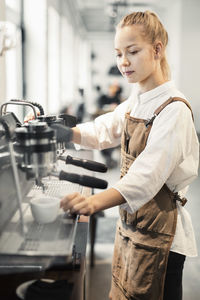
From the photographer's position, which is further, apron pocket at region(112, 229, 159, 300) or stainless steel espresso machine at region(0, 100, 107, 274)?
apron pocket at region(112, 229, 159, 300)

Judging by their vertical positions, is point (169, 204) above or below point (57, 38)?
below

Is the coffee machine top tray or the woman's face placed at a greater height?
the woman's face

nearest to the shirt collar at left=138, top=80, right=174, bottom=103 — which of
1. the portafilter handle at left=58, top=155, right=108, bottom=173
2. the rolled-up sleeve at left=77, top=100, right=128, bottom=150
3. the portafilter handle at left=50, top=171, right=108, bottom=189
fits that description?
the rolled-up sleeve at left=77, top=100, right=128, bottom=150

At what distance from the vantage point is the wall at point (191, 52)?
7.86 meters

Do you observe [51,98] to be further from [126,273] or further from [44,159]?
[44,159]

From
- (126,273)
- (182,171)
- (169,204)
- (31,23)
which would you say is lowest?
(126,273)

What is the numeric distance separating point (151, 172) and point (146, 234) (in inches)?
10.9

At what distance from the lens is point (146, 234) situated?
118cm

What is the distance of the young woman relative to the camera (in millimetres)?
1009

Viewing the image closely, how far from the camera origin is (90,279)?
7.70 feet

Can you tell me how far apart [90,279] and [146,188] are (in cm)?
153

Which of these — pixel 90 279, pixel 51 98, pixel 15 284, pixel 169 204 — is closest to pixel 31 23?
pixel 51 98

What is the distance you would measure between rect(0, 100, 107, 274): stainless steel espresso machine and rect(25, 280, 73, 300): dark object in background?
0.05 metres

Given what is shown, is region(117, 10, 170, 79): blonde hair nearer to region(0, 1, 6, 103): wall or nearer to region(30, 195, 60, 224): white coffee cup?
region(30, 195, 60, 224): white coffee cup
